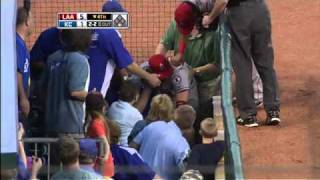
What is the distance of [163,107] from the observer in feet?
32.7

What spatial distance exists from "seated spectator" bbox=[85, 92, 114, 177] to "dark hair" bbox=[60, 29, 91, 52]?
16.2 inches

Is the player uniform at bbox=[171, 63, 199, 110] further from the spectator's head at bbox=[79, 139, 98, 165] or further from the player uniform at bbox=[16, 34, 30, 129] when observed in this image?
the spectator's head at bbox=[79, 139, 98, 165]

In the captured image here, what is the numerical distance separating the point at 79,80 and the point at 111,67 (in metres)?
0.83

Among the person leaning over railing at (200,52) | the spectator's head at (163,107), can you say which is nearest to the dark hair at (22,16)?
the spectator's head at (163,107)

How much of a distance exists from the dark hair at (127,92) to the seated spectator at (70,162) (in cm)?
175

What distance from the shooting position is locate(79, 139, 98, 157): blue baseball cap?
8.78m

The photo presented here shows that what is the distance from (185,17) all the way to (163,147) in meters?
1.63

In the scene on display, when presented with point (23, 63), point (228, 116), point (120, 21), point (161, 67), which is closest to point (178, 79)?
point (161, 67)

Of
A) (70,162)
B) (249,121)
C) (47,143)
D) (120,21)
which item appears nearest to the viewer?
(70,162)

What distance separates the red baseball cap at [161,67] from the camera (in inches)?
419

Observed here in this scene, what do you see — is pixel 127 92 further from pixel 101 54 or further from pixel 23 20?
pixel 23 20

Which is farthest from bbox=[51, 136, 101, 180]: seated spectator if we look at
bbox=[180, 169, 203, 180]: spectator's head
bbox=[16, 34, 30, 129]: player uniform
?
bbox=[16, 34, 30, 129]: player uniform

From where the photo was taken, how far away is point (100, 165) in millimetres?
9188

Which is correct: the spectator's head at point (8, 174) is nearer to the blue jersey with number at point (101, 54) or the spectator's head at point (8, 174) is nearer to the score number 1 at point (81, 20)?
Result: the score number 1 at point (81, 20)
